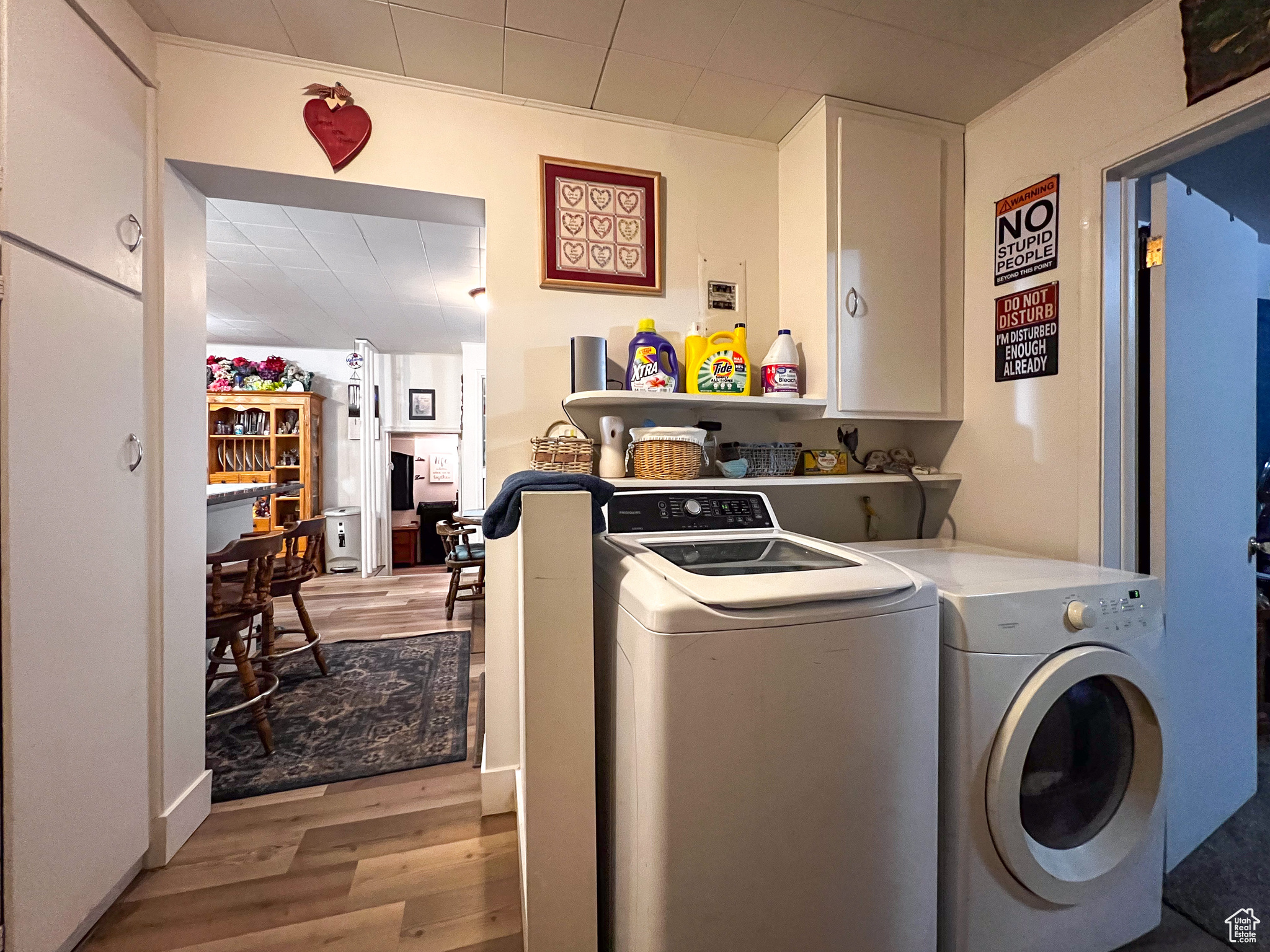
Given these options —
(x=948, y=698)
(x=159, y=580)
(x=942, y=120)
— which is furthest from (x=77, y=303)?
(x=942, y=120)

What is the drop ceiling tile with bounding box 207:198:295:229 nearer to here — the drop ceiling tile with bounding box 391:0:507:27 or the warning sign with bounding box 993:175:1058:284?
the drop ceiling tile with bounding box 391:0:507:27

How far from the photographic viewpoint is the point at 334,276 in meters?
3.48

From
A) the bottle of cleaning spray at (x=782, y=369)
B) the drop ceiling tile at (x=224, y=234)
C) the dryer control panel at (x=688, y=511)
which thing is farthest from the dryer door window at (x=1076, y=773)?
the drop ceiling tile at (x=224, y=234)

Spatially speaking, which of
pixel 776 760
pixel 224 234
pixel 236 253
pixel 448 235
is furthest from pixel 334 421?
pixel 776 760

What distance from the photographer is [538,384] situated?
1772 millimetres

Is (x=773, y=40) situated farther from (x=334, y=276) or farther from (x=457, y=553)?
(x=457, y=553)

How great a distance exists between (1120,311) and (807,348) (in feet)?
2.76

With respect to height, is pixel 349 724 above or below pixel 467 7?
below

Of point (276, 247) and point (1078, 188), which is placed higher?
point (276, 247)

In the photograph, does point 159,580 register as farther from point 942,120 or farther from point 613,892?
point 942,120

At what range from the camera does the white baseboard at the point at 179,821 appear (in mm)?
1509

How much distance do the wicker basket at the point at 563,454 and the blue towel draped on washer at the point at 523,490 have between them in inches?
18.9

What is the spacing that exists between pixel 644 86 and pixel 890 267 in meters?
0.99

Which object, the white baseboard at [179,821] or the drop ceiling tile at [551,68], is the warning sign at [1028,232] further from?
the white baseboard at [179,821]
